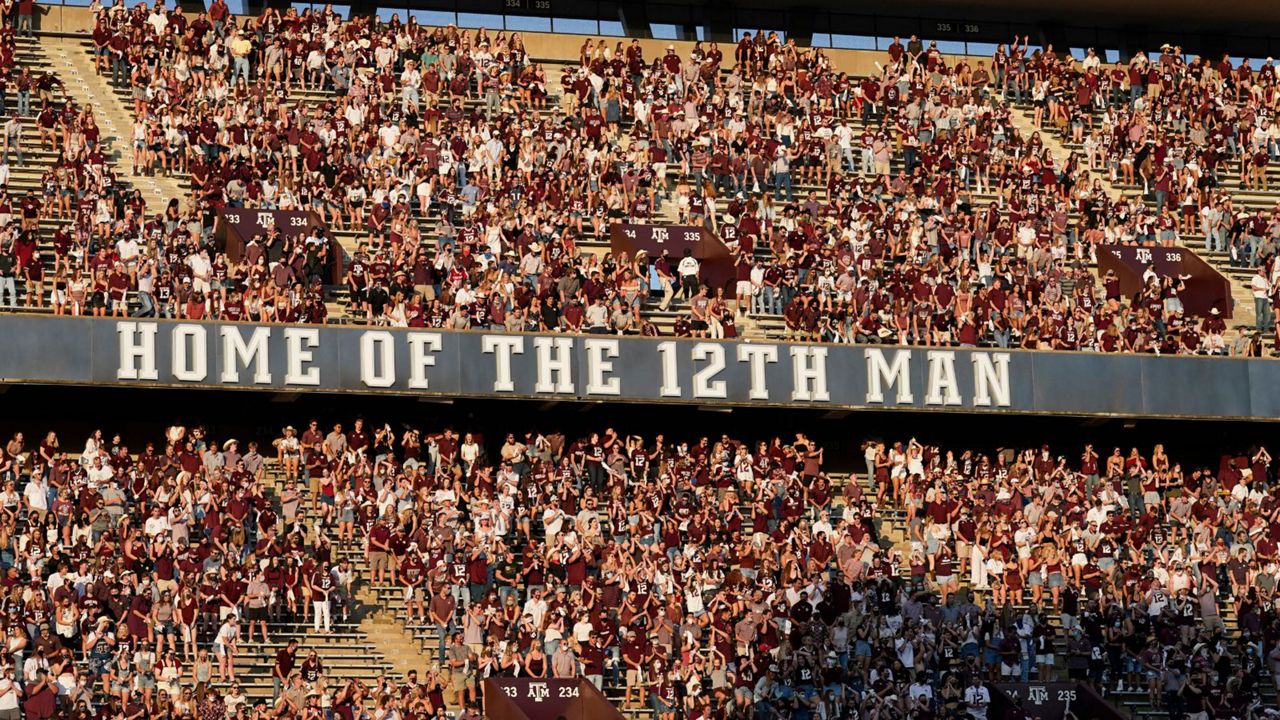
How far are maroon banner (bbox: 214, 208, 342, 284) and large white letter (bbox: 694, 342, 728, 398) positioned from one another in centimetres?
545

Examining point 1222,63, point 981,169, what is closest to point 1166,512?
point 981,169

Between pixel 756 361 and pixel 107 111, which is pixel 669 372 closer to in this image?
pixel 756 361

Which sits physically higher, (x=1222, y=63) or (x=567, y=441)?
(x=1222, y=63)

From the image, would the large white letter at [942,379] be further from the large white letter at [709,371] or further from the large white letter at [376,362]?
the large white letter at [376,362]

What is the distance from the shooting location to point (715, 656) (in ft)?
109

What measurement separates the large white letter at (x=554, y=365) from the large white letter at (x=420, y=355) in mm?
1466

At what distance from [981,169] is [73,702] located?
20280 millimetres

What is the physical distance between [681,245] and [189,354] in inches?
326

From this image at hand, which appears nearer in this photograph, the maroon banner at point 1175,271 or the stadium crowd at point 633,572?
the stadium crowd at point 633,572

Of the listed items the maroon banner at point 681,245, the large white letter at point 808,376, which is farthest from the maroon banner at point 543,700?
the maroon banner at point 681,245

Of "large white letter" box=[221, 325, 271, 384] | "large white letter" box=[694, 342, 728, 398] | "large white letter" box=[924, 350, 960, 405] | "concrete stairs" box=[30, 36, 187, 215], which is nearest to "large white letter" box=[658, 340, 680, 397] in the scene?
"large white letter" box=[694, 342, 728, 398]

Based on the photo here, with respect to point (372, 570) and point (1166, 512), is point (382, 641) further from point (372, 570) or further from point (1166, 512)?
point (1166, 512)

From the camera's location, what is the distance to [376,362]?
37219 mm

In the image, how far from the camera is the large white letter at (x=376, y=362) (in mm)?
37156
